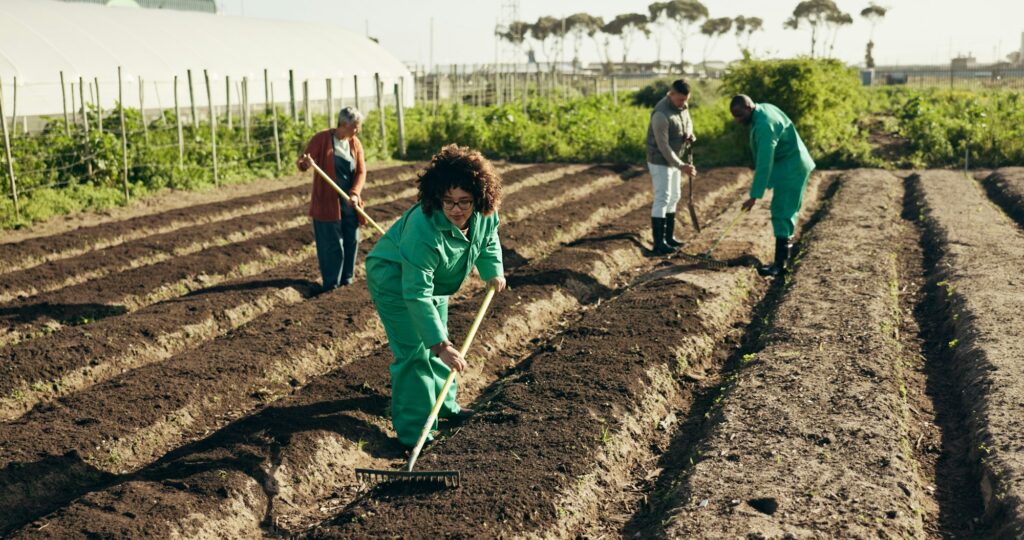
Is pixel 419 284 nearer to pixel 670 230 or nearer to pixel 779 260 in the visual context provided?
pixel 779 260

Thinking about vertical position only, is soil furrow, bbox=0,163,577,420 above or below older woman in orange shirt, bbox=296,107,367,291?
below

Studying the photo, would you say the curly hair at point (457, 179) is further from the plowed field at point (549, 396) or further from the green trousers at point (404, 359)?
the plowed field at point (549, 396)

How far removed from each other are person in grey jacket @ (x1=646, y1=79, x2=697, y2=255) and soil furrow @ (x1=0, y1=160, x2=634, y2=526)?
143 inches

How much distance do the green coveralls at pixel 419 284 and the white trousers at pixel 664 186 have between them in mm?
5146

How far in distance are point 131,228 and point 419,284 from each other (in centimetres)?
791

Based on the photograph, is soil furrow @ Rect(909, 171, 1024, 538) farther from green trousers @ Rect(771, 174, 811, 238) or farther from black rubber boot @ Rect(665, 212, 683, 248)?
black rubber boot @ Rect(665, 212, 683, 248)

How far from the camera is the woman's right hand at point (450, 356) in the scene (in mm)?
4434

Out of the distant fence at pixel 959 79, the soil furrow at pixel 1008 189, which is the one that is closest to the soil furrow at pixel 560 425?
the soil furrow at pixel 1008 189

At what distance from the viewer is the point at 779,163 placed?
8.89 m

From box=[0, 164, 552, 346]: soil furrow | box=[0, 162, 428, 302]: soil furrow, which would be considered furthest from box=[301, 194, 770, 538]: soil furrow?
box=[0, 162, 428, 302]: soil furrow

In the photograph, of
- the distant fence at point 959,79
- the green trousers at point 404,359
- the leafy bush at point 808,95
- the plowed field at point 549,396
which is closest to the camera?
the plowed field at point 549,396

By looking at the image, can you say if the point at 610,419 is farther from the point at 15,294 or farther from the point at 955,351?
the point at 15,294

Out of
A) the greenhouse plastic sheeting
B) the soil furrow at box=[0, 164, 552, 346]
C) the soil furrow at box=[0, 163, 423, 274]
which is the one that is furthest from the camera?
the greenhouse plastic sheeting

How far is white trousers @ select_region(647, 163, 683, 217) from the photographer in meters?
9.98
